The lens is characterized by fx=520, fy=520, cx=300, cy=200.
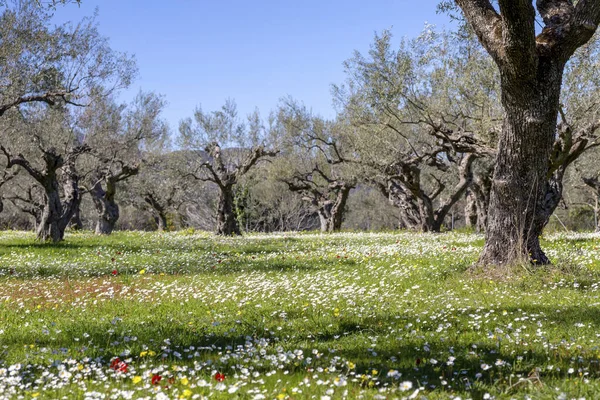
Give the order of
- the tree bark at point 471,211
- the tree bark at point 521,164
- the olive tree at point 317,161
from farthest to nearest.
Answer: the olive tree at point 317,161
the tree bark at point 471,211
the tree bark at point 521,164

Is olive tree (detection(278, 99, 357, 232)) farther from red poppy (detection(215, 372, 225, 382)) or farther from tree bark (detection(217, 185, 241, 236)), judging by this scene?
red poppy (detection(215, 372, 225, 382))

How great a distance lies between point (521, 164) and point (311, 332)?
708cm

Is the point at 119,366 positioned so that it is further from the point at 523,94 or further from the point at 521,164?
the point at 521,164

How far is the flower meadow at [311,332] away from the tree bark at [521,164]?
73cm

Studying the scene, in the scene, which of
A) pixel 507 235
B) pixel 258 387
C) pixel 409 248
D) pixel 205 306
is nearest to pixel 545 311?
pixel 507 235

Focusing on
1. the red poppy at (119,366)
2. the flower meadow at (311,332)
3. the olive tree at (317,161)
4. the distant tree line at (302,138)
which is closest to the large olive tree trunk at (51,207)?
the distant tree line at (302,138)

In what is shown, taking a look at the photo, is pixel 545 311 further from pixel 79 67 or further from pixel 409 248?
pixel 79 67

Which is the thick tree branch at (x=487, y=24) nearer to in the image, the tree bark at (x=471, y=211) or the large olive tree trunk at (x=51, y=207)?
the large olive tree trunk at (x=51, y=207)

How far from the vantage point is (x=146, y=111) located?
33.9m

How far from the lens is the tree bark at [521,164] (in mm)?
11234

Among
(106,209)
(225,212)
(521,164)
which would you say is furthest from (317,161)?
(521,164)

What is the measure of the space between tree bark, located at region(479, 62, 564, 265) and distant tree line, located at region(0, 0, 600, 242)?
13.8 ft

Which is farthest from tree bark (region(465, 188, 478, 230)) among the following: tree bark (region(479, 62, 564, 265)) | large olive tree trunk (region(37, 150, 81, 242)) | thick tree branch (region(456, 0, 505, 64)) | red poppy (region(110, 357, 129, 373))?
red poppy (region(110, 357, 129, 373))

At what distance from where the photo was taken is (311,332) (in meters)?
7.52
